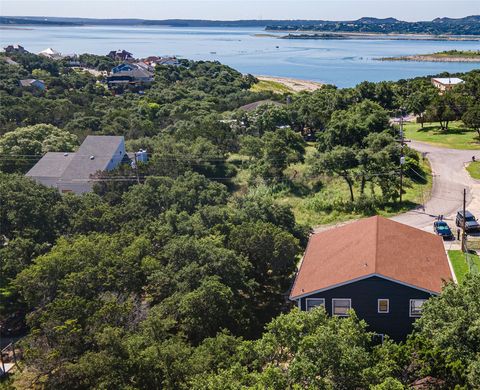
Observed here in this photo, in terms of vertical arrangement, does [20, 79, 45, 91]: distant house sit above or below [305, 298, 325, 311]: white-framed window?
above

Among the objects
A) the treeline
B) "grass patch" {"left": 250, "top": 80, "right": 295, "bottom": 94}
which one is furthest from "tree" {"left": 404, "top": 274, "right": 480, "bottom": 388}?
"grass patch" {"left": 250, "top": 80, "right": 295, "bottom": 94}

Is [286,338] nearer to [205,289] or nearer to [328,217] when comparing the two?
[205,289]

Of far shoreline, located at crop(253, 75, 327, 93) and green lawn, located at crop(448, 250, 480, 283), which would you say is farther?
far shoreline, located at crop(253, 75, 327, 93)

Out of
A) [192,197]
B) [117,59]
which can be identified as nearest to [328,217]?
[192,197]

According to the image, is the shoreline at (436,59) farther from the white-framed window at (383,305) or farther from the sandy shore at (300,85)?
the white-framed window at (383,305)

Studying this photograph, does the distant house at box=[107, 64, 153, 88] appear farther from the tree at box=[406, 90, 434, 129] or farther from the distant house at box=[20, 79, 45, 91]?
the tree at box=[406, 90, 434, 129]

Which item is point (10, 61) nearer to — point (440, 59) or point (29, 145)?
point (29, 145)

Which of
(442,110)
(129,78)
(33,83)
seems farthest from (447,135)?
(33,83)
